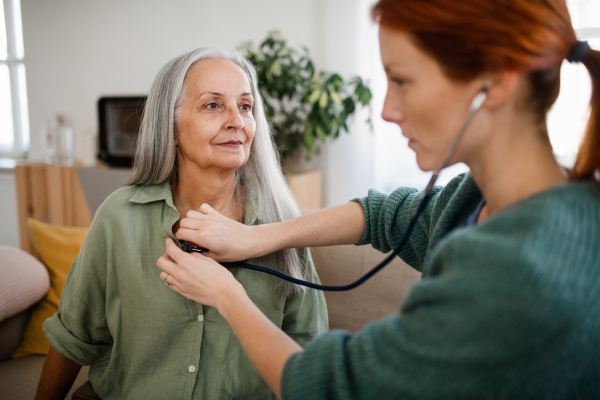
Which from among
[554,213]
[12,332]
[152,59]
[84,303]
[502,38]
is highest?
[152,59]

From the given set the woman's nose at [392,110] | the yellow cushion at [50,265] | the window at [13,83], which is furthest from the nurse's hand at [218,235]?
the window at [13,83]

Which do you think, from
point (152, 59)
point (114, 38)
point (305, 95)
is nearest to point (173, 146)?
point (305, 95)

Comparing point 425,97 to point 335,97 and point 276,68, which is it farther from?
point 276,68

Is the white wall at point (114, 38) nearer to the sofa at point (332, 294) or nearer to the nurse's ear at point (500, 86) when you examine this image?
the sofa at point (332, 294)

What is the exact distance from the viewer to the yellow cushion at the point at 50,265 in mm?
1731

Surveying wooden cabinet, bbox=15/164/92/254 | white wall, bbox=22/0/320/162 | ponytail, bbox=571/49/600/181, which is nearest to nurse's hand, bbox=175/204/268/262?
ponytail, bbox=571/49/600/181

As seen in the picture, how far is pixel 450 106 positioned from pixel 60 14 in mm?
4433

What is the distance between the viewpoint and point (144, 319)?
3.74 ft

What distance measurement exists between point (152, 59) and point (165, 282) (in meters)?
3.18

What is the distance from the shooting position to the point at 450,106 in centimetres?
67

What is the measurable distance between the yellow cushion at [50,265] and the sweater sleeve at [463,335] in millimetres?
1545

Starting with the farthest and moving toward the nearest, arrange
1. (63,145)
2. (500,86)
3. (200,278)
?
(63,145), (200,278), (500,86)

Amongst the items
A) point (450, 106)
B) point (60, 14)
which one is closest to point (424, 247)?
point (450, 106)

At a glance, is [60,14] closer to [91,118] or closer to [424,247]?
[91,118]
